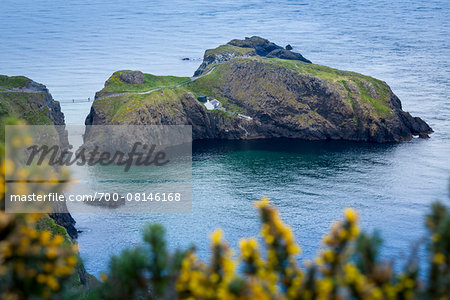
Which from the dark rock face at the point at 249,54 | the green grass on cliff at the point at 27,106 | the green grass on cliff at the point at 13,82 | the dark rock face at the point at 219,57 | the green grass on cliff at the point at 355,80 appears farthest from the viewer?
the dark rock face at the point at 249,54

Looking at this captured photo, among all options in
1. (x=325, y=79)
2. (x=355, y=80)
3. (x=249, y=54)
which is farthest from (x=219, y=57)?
(x=355, y=80)

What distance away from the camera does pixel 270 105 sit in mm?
134750

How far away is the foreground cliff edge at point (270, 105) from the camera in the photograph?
125 metres

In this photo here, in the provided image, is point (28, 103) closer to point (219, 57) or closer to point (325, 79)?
point (325, 79)

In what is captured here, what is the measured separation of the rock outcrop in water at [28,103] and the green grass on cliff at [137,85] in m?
17.1

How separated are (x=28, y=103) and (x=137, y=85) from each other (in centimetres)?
3684

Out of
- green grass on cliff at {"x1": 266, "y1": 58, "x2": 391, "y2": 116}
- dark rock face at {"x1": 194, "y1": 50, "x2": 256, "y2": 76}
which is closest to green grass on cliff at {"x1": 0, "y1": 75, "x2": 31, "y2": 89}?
dark rock face at {"x1": 194, "y1": 50, "x2": 256, "y2": 76}

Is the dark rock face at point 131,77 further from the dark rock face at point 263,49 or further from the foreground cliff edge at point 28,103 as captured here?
the dark rock face at point 263,49

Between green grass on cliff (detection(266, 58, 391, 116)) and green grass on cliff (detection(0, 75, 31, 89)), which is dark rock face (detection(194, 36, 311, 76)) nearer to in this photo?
green grass on cliff (detection(266, 58, 391, 116))

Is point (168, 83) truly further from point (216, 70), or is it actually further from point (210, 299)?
point (210, 299)

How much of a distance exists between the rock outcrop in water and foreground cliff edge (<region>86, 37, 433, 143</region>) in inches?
396

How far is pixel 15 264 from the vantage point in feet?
43.1

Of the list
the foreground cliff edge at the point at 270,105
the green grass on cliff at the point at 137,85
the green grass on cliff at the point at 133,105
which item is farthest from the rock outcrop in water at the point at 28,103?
the green grass on cliff at the point at 137,85

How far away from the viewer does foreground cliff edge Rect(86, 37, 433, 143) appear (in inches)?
4921
